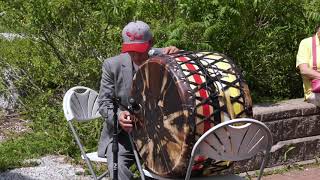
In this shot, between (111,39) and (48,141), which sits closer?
(111,39)

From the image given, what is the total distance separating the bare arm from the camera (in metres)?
6.15

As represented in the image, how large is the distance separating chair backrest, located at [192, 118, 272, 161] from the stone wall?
2269 mm

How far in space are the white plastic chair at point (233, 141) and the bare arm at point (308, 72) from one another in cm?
252

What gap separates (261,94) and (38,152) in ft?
7.91

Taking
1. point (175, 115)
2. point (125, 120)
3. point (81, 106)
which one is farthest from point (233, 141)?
point (81, 106)

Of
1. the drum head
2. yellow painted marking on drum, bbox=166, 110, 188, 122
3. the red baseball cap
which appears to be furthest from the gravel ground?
yellow painted marking on drum, bbox=166, 110, 188, 122

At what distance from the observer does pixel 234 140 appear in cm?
364

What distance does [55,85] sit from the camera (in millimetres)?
6824

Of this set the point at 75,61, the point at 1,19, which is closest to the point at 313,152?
the point at 75,61

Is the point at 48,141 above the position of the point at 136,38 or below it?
below

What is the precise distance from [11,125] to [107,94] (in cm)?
321

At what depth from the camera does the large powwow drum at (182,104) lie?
12.1 feet

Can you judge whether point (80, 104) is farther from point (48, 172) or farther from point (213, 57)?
point (213, 57)

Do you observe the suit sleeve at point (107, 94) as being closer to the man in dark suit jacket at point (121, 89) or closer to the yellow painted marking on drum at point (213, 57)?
the man in dark suit jacket at point (121, 89)
